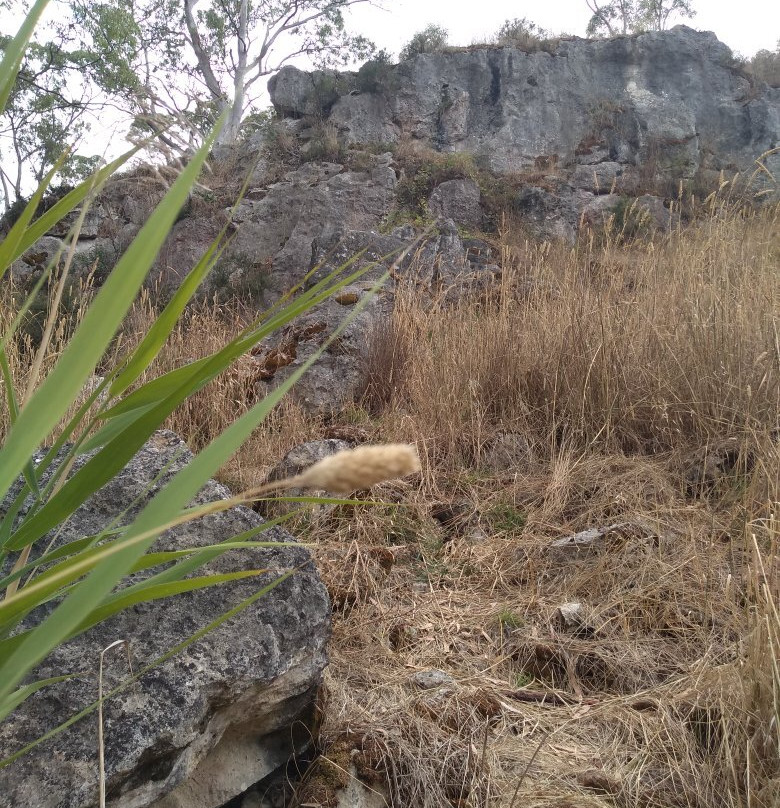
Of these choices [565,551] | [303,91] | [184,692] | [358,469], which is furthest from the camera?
[303,91]

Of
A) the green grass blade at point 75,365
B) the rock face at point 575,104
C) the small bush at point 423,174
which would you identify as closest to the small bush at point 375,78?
the rock face at point 575,104

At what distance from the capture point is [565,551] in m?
2.44

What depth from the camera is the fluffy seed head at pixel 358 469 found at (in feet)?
0.89

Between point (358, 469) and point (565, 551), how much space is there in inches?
92.1

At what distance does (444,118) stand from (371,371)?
14778 mm

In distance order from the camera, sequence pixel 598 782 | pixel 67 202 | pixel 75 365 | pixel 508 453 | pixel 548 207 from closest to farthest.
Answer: pixel 75 365, pixel 67 202, pixel 598 782, pixel 508 453, pixel 548 207

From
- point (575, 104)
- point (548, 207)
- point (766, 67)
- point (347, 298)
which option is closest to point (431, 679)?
point (347, 298)

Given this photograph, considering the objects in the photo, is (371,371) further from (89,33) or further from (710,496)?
(89,33)


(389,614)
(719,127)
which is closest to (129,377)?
(389,614)

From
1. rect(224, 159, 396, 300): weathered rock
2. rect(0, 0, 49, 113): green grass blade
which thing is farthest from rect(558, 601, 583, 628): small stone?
rect(224, 159, 396, 300): weathered rock

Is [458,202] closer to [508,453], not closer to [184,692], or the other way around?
[508,453]

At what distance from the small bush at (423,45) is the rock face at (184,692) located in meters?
19.0

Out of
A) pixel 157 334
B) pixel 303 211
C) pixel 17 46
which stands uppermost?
pixel 303 211

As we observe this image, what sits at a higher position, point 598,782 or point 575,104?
point 575,104
